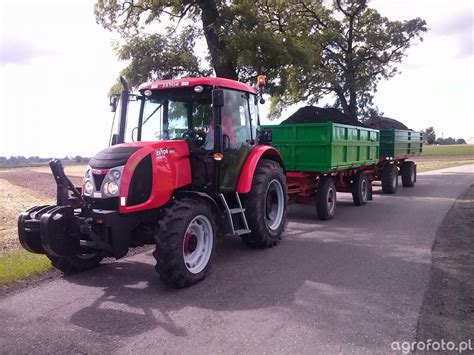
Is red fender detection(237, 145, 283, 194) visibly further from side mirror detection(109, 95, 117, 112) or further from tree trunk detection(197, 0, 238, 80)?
tree trunk detection(197, 0, 238, 80)

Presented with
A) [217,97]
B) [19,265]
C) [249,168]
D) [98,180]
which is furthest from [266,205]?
[19,265]

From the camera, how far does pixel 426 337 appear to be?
13.0ft

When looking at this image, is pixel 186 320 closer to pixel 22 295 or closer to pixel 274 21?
pixel 22 295

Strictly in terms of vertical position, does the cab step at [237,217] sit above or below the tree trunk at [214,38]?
below

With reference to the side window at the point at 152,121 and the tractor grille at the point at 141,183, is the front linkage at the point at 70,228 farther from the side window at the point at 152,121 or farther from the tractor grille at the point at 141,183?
the side window at the point at 152,121

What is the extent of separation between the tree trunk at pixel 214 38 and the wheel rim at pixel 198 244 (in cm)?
1020

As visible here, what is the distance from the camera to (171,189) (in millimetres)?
5766

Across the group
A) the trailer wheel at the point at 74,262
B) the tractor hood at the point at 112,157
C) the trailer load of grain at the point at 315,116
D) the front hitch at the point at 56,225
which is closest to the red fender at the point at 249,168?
the tractor hood at the point at 112,157

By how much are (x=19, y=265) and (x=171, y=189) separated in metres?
2.39

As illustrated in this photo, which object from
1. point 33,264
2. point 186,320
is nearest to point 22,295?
point 33,264

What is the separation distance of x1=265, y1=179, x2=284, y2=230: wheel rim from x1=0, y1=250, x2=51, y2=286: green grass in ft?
11.5

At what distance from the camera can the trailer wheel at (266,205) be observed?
6922 mm

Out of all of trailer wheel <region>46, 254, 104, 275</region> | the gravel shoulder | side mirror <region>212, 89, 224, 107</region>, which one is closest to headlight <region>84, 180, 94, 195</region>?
trailer wheel <region>46, 254, 104, 275</region>

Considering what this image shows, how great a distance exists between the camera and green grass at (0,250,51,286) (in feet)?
18.7
